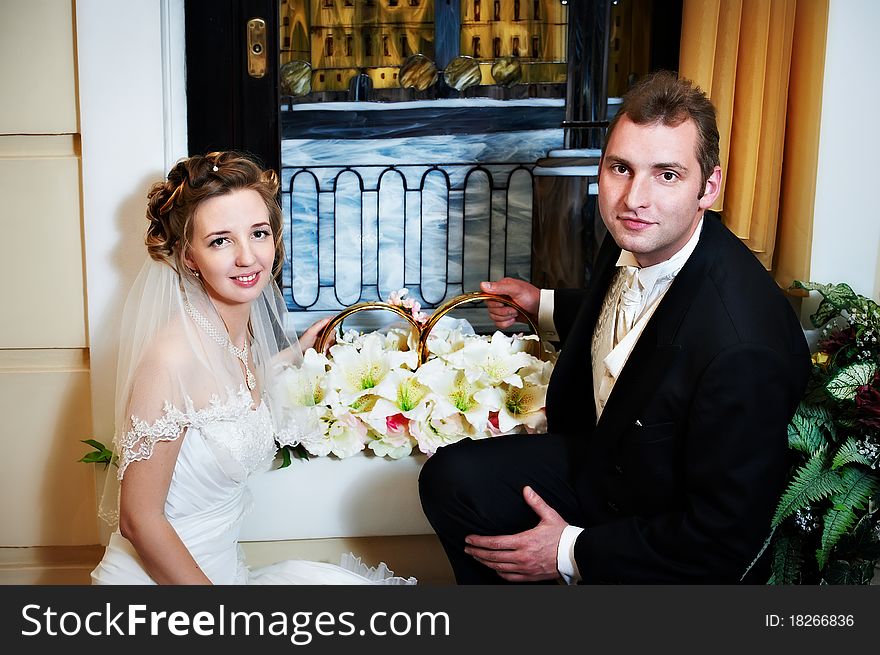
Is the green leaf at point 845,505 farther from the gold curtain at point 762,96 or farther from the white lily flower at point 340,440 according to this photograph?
the white lily flower at point 340,440

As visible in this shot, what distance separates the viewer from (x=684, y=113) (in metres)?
1.70

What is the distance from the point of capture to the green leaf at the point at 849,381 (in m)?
1.81

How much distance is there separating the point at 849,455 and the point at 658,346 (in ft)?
1.53

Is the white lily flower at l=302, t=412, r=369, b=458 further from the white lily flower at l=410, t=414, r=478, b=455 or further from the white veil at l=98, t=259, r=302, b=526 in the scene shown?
the white veil at l=98, t=259, r=302, b=526

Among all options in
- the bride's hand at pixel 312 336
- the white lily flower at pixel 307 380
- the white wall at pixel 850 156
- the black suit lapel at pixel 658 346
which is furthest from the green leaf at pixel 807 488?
the bride's hand at pixel 312 336

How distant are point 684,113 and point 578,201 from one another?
34.2 inches

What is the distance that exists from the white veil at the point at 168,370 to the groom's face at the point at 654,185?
2.82 ft

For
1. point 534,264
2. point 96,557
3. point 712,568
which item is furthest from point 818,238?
point 96,557

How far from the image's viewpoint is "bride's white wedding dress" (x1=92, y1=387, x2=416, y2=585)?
1.71m

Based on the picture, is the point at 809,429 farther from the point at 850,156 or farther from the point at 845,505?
the point at 850,156

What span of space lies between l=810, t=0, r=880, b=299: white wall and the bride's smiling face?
149cm

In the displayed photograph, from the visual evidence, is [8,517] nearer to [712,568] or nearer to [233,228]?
[233,228]

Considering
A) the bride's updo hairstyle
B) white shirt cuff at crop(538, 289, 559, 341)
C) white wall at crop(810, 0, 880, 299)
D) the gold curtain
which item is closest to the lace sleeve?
the bride's updo hairstyle

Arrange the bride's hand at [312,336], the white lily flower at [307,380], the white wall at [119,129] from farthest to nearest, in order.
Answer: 1. the bride's hand at [312,336]
2. the white wall at [119,129]
3. the white lily flower at [307,380]
